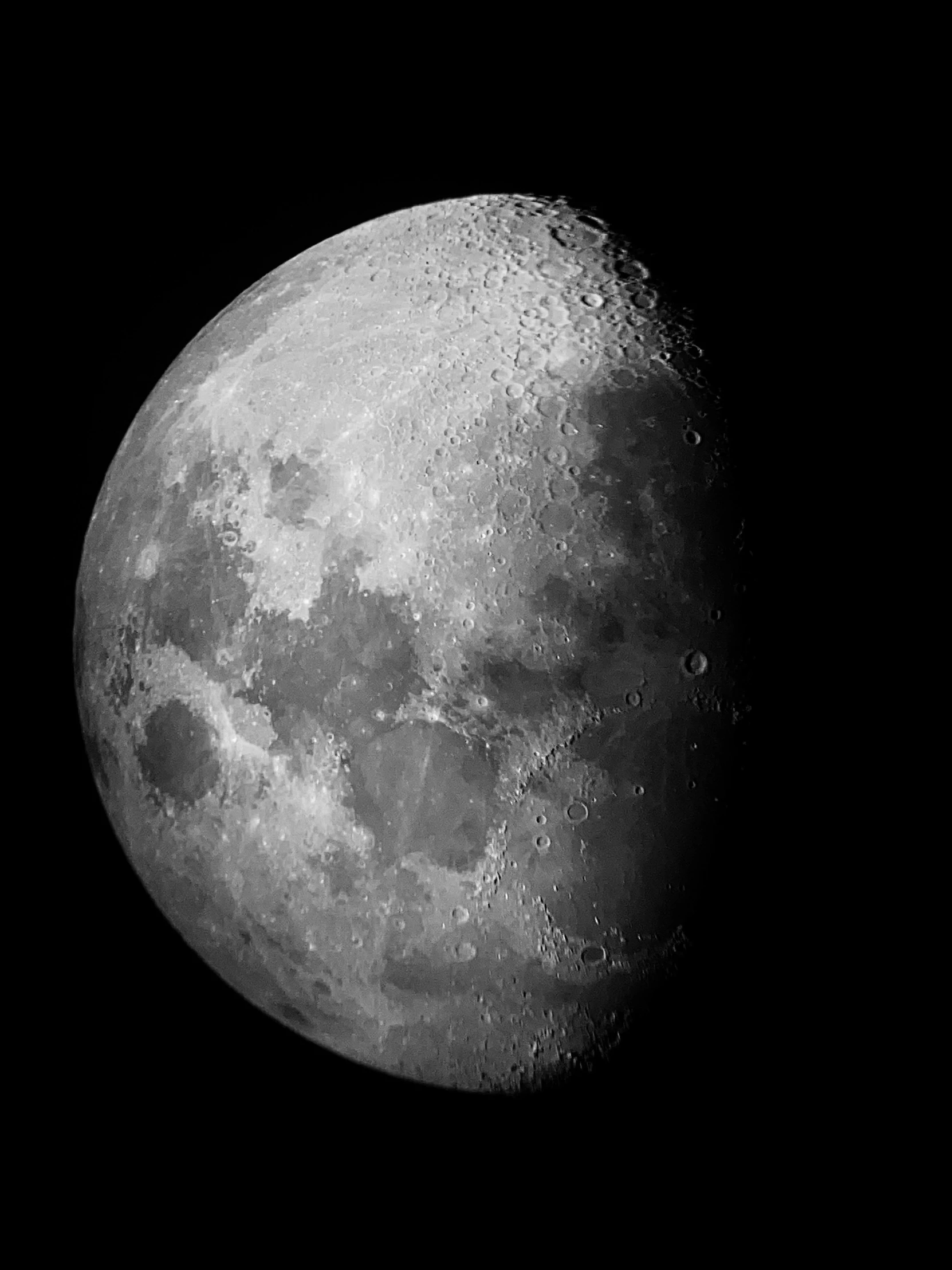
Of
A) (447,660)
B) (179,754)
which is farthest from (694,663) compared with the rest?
(179,754)

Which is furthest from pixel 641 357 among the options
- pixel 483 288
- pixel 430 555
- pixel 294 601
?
pixel 294 601

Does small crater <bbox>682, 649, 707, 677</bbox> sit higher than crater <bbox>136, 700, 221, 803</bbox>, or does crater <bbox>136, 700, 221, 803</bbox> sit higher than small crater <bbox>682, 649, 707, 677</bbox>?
small crater <bbox>682, 649, 707, 677</bbox>

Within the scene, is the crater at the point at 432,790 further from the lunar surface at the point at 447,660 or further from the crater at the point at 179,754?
the crater at the point at 179,754

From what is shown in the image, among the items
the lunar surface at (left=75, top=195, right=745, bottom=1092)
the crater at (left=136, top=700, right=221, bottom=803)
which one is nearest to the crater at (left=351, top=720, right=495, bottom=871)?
the lunar surface at (left=75, top=195, right=745, bottom=1092)

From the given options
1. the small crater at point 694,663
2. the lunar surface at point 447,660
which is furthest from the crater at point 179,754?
the small crater at point 694,663

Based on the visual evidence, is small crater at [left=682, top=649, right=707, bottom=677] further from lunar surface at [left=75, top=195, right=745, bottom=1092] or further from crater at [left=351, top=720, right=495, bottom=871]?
crater at [left=351, top=720, right=495, bottom=871]

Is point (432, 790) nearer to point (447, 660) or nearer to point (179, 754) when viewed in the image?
point (447, 660)

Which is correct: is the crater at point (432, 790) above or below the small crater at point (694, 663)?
below

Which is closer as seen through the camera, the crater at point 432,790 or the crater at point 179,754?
the crater at point 432,790

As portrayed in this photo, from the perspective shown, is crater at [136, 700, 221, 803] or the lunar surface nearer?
the lunar surface
